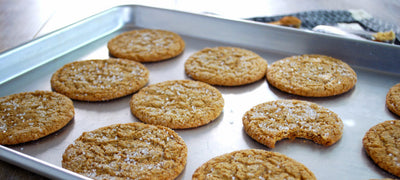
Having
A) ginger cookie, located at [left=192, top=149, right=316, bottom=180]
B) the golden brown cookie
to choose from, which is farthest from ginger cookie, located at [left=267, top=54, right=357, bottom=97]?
ginger cookie, located at [left=192, top=149, right=316, bottom=180]

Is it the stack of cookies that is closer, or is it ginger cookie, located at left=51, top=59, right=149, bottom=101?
the stack of cookies

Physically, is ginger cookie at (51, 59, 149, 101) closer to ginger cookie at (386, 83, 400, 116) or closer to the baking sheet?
the baking sheet

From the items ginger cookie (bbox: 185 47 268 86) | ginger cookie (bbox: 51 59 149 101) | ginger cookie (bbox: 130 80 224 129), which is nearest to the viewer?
ginger cookie (bbox: 130 80 224 129)

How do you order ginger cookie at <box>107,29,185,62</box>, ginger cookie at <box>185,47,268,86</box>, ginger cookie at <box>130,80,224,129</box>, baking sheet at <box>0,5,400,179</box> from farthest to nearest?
ginger cookie at <box>107,29,185,62</box>, ginger cookie at <box>185,47,268,86</box>, ginger cookie at <box>130,80,224,129</box>, baking sheet at <box>0,5,400,179</box>

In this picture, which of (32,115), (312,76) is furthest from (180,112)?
(312,76)

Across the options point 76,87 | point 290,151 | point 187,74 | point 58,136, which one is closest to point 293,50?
point 187,74

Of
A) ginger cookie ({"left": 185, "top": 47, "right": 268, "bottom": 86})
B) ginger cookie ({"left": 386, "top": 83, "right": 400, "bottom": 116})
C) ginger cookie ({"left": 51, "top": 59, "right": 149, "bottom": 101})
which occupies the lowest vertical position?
ginger cookie ({"left": 51, "top": 59, "right": 149, "bottom": 101})

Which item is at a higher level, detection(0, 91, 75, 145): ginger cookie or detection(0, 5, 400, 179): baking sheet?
detection(0, 5, 400, 179): baking sheet

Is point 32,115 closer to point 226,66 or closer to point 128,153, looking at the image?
point 128,153
